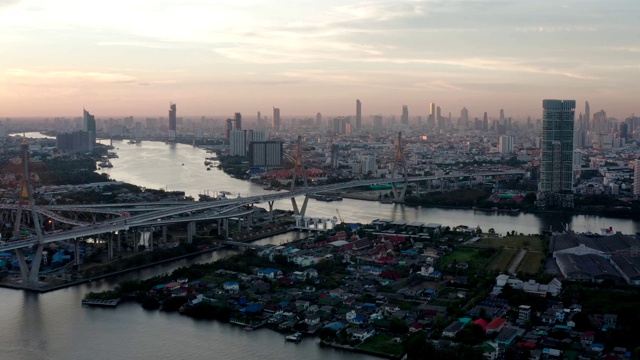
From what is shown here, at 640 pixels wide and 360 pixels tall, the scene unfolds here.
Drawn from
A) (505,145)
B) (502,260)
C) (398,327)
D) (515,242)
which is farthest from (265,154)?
(398,327)

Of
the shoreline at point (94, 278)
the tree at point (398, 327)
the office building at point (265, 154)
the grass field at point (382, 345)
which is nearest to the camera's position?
the grass field at point (382, 345)

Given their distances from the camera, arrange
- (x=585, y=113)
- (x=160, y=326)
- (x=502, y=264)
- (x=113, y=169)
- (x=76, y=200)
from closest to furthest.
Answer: (x=160, y=326) → (x=502, y=264) → (x=76, y=200) → (x=113, y=169) → (x=585, y=113)

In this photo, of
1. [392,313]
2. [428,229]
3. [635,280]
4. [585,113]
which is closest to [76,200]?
[428,229]

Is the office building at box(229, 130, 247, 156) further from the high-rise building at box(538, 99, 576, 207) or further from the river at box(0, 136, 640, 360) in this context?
the river at box(0, 136, 640, 360)

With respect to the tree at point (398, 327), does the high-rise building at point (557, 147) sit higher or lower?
higher

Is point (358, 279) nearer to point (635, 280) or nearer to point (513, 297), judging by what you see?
point (513, 297)

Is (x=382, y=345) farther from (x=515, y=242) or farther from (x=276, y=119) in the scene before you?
(x=276, y=119)

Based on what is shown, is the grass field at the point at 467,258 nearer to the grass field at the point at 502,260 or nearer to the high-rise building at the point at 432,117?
the grass field at the point at 502,260

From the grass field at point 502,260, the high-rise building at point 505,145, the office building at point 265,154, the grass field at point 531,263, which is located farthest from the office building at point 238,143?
the grass field at point 531,263
